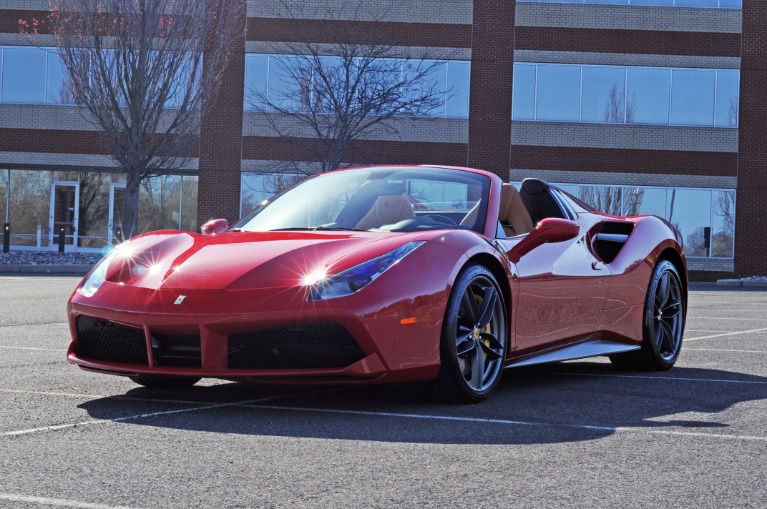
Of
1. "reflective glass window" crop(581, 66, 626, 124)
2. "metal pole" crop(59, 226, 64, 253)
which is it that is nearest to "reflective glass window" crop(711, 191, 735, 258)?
"reflective glass window" crop(581, 66, 626, 124)

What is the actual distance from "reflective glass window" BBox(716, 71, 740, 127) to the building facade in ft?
0.13

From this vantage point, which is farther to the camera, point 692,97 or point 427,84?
point 692,97

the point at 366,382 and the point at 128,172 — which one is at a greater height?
the point at 128,172

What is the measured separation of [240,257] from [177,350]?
54 cm

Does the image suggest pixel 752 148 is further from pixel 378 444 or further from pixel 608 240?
pixel 378 444

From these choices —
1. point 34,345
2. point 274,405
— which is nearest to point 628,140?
point 34,345

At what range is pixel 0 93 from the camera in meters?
33.2

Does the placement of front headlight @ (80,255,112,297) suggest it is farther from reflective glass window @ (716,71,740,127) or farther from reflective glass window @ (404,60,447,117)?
reflective glass window @ (716,71,740,127)

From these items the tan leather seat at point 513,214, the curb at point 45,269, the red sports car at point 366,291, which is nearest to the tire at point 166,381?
the red sports car at point 366,291

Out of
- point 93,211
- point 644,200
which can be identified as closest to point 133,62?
point 93,211

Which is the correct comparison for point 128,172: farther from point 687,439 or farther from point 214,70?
point 687,439

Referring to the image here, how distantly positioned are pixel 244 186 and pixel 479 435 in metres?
28.8

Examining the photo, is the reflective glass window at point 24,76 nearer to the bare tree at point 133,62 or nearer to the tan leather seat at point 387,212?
the bare tree at point 133,62

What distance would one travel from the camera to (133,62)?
2605 cm
